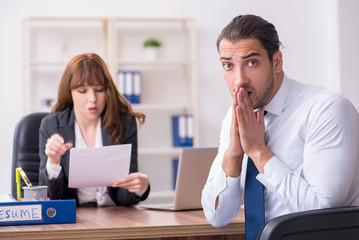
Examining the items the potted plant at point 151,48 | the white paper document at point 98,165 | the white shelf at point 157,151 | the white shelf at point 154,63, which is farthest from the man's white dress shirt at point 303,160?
the potted plant at point 151,48

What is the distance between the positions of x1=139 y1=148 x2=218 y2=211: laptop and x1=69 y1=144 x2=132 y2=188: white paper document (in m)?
0.21

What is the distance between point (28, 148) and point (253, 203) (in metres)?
1.38

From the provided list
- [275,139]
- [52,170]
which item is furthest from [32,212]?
[275,139]

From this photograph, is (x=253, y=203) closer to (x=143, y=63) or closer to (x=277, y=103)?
(x=277, y=103)

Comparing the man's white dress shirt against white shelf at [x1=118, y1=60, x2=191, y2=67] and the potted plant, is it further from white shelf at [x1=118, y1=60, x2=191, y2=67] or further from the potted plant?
the potted plant

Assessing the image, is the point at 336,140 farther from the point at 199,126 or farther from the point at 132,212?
the point at 199,126

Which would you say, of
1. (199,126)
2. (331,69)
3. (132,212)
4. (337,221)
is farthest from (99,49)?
(337,221)

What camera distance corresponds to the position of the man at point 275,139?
1.36 m

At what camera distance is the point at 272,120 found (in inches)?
62.3

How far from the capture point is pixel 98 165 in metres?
1.94

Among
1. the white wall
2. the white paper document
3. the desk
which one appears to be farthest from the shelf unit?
the desk

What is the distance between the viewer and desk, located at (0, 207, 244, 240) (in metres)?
1.54

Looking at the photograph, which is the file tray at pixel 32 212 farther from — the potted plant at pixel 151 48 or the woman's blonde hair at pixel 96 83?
the potted plant at pixel 151 48

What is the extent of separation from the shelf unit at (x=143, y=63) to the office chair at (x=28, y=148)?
213cm
